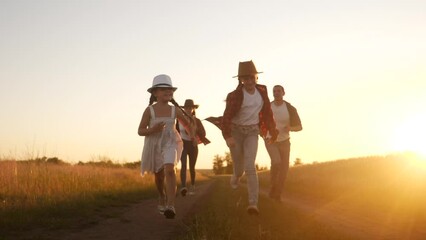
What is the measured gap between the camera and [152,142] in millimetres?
8492

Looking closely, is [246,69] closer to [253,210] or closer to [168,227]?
[253,210]

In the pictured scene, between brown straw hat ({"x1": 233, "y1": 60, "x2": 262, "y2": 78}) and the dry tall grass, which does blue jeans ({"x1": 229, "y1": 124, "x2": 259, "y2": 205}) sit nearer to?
brown straw hat ({"x1": 233, "y1": 60, "x2": 262, "y2": 78})

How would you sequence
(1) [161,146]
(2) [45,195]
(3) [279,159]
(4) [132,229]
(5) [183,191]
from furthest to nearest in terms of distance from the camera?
(5) [183,191]
(3) [279,159]
(2) [45,195]
(1) [161,146]
(4) [132,229]

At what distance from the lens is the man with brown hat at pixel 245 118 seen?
29.5ft

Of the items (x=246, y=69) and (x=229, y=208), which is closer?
(x=246, y=69)

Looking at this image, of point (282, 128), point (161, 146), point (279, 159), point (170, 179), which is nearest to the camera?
point (170, 179)

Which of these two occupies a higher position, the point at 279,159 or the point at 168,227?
the point at 279,159

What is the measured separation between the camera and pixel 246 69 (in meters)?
9.11

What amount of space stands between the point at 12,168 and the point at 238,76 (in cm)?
748

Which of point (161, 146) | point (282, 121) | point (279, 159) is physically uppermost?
point (282, 121)

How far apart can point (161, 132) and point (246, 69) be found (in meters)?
1.89

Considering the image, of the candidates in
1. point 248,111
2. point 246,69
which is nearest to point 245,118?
point 248,111

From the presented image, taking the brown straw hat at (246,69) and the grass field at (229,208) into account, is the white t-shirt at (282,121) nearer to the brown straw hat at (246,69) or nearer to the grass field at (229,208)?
the grass field at (229,208)

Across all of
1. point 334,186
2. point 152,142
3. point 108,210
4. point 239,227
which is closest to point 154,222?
point 152,142
